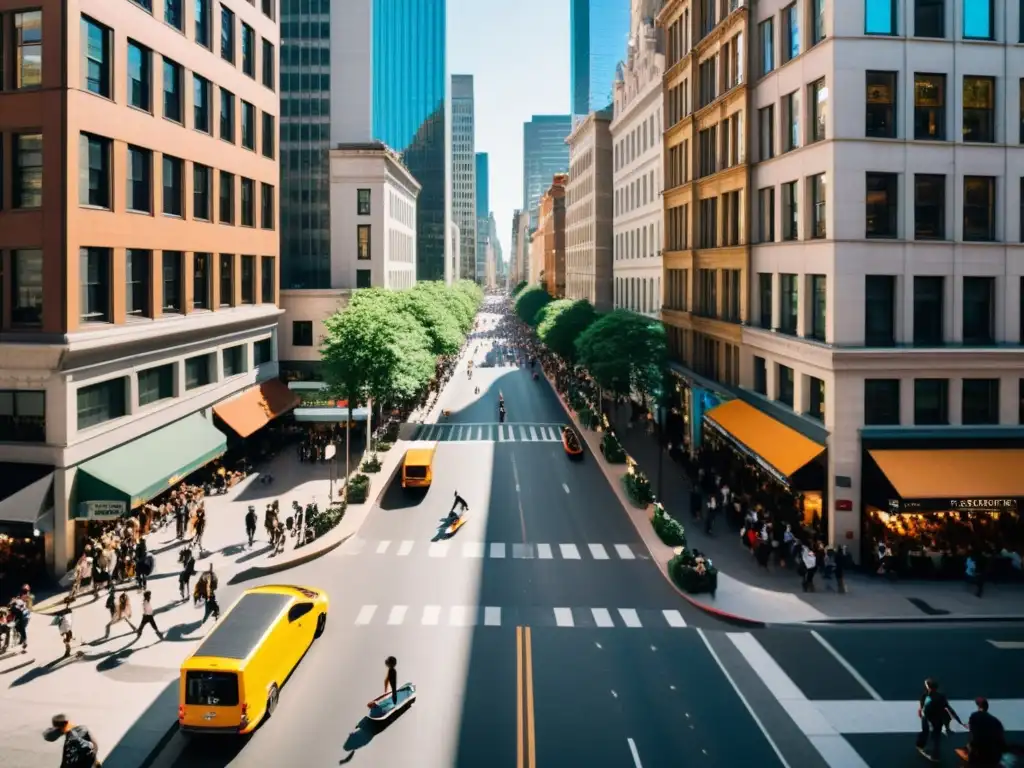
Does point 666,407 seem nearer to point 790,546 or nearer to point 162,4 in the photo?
point 790,546

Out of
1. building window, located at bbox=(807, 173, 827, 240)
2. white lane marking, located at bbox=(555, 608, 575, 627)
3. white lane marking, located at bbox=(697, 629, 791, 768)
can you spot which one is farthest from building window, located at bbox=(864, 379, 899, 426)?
white lane marking, located at bbox=(555, 608, 575, 627)

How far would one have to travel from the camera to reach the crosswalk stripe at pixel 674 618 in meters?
26.4

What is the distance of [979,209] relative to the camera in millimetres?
32156

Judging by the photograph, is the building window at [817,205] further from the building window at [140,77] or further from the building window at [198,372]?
the building window at [198,372]

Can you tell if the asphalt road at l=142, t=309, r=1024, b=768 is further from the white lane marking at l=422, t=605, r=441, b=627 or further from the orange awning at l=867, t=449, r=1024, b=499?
the orange awning at l=867, t=449, r=1024, b=499

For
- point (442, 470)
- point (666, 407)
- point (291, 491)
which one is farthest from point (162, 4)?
point (666, 407)

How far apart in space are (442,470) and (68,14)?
28.7 metres

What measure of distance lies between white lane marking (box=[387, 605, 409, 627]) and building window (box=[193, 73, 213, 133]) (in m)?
26.7

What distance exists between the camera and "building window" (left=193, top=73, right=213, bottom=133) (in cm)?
4203

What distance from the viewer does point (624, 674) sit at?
22.4 m

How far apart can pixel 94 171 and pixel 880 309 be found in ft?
97.9

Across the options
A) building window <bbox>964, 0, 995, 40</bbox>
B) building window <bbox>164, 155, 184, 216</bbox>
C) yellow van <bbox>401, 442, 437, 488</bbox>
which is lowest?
yellow van <bbox>401, 442, 437, 488</bbox>

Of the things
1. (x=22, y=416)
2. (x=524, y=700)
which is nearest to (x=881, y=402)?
(x=524, y=700)

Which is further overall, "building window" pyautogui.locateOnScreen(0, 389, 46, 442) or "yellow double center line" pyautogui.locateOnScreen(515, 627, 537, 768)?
"building window" pyautogui.locateOnScreen(0, 389, 46, 442)
